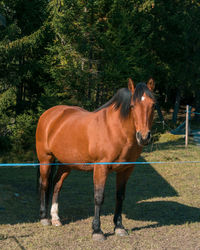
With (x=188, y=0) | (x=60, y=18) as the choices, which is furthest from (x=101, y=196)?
(x=188, y=0)

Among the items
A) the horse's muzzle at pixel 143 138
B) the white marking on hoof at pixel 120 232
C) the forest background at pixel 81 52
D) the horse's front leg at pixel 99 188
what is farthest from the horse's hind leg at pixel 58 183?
the forest background at pixel 81 52

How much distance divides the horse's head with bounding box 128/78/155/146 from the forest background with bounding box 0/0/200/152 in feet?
11.4

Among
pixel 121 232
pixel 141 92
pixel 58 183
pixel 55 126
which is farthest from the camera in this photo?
pixel 58 183

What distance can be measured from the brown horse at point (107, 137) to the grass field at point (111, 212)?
0.35 m

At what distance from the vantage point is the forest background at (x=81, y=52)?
1148 centimetres

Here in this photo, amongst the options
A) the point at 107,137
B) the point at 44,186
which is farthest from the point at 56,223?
the point at 107,137

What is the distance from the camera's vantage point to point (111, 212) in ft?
21.6

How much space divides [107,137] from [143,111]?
80 centimetres

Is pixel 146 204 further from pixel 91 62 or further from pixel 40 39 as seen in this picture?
pixel 91 62

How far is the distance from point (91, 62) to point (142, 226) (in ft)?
41.8

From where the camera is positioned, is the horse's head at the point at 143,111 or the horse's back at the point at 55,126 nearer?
the horse's head at the point at 143,111

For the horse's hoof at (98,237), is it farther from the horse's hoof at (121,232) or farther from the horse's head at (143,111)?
the horse's head at (143,111)

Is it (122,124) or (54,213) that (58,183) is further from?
(122,124)

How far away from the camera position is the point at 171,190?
28.6 ft
